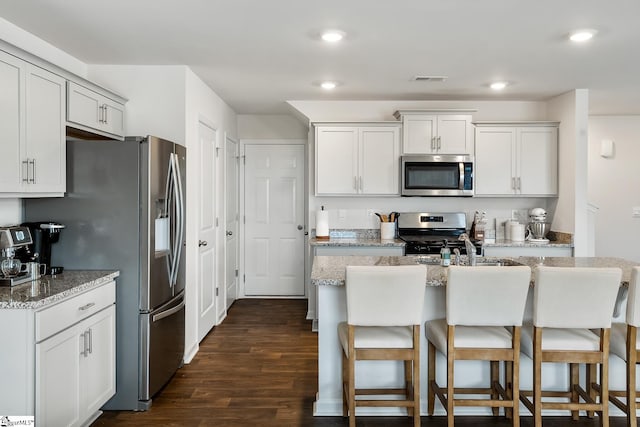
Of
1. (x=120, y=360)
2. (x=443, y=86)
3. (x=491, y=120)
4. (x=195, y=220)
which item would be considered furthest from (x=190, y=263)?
(x=491, y=120)

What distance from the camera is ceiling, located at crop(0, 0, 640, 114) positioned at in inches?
106

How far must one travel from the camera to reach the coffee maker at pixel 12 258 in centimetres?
253

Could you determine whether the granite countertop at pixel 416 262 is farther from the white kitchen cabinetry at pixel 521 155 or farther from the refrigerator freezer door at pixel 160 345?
the white kitchen cabinetry at pixel 521 155

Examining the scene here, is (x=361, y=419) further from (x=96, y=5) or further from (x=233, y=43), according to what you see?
(x=96, y=5)

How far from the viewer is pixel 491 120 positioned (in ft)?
17.0

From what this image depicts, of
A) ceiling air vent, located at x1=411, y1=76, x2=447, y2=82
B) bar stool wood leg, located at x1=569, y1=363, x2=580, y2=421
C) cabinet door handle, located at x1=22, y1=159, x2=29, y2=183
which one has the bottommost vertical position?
bar stool wood leg, located at x1=569, y1=363, x2=580, y2=421

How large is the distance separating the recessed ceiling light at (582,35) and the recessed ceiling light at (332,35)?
149 cm

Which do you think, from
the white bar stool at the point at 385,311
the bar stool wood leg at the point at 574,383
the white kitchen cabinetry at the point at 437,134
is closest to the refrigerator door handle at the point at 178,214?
the white bar stool at the point at 385,311

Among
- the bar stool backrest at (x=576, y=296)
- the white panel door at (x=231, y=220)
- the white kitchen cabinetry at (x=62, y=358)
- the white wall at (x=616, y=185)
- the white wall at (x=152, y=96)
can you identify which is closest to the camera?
the white kitchen cabinetry at (x=62, y=358)

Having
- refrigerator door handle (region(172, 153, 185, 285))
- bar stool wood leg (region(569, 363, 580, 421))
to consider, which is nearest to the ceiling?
refrigerator door handle (region(172, 153, 185, 285))

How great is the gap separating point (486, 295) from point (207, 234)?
286 cm

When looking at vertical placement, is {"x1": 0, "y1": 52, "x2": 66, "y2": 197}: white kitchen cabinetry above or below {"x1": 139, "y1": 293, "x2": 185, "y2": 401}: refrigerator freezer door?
above

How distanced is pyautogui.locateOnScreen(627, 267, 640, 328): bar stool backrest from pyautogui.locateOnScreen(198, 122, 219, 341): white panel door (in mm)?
3176

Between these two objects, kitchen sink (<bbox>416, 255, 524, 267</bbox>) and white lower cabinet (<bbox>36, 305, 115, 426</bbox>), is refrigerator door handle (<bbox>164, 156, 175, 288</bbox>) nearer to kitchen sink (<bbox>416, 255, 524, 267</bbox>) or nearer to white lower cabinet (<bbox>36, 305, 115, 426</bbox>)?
white lower cabinet (<bbox>36, 305, 115, 426</bbox>)
